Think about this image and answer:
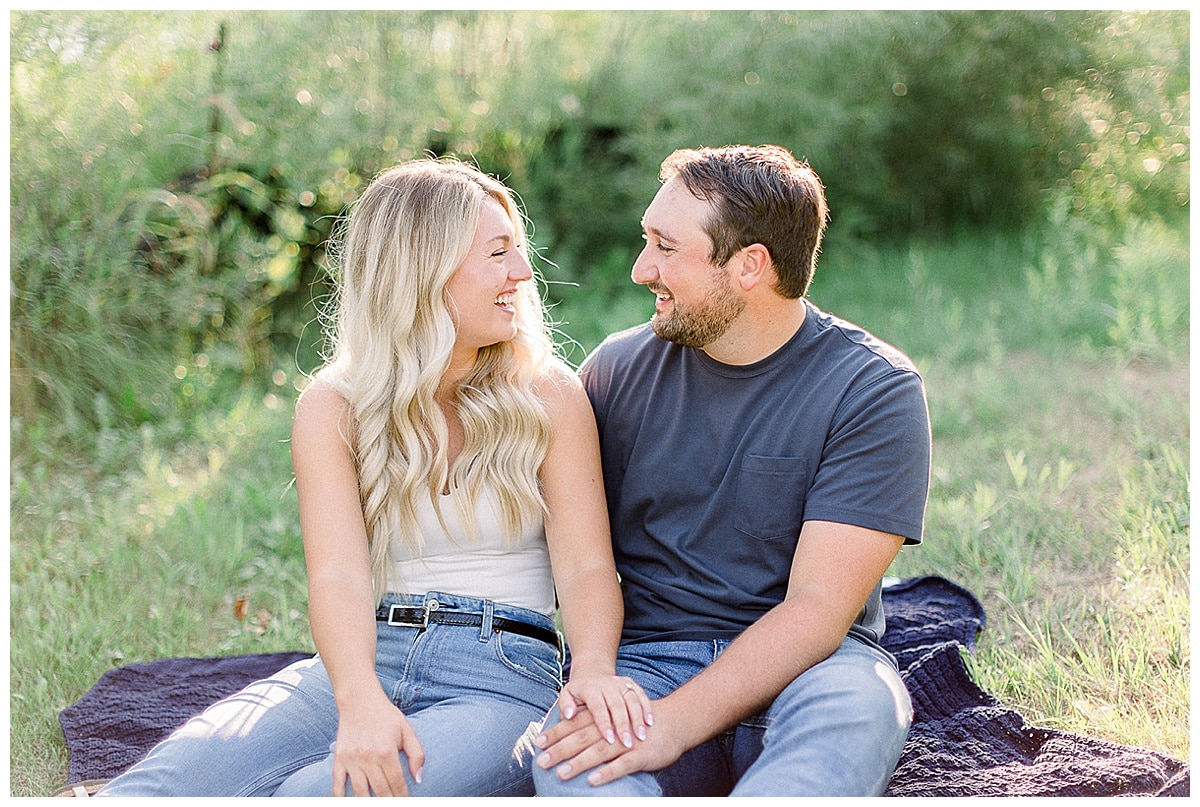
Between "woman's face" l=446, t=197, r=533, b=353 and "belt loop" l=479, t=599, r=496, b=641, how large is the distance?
0.54m

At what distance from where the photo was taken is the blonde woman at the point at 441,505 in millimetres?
2102

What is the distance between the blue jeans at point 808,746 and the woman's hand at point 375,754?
0.74ft

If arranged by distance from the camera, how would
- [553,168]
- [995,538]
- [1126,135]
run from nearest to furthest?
1. [995,538]
2. [553,168]
3. [1126,135]

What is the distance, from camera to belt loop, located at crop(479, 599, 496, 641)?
2.18m

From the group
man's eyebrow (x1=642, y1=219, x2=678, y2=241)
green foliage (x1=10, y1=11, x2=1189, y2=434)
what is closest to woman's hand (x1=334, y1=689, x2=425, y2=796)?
man's eyebrow (x1=642, y1=219, x2=678, y2=241)

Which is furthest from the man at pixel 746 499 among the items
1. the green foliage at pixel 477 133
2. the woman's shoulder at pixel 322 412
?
the green foliage at pixel 477 133

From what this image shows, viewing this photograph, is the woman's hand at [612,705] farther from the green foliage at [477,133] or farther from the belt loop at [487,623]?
the green foliage at [477,133]

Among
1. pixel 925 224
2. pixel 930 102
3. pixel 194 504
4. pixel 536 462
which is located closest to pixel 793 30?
pixel 930 102

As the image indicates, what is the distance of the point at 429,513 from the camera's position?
228cm

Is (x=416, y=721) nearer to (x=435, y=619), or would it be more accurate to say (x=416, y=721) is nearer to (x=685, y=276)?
(x=435, y=619)

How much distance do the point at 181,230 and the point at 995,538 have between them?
3516mm

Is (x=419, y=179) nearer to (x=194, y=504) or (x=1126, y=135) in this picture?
(x=194, y=504)

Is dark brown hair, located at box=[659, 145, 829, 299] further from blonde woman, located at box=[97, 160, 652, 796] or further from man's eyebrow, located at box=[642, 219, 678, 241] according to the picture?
blonde woman, located at box=[97, 160, 652, 796]

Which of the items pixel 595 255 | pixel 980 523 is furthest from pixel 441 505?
pixel 595 255
